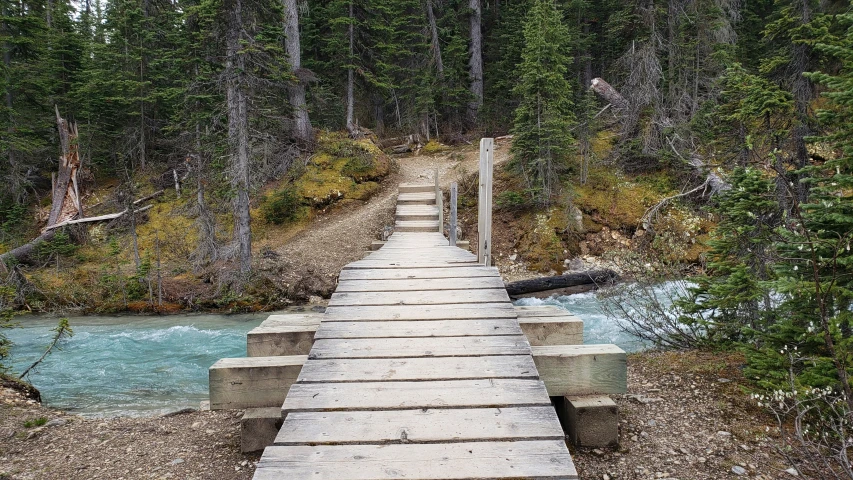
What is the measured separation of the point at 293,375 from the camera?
392 cm

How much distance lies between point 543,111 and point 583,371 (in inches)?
506

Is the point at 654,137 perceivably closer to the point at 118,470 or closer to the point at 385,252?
the point at 385,252

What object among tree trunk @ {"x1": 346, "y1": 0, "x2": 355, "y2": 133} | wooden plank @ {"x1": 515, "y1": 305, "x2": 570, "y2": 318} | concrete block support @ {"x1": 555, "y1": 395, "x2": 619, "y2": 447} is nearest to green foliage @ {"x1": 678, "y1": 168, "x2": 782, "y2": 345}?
wooden plank @ {"x1": 515, "y1": 305, "x2": 570, "y2": 318}

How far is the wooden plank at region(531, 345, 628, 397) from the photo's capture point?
3.86 metres

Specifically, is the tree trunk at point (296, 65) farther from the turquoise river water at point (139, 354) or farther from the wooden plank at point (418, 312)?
the wooden plank at point (418, 312)

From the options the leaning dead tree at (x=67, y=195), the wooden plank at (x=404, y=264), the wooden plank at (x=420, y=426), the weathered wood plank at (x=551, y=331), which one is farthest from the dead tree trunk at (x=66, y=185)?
the wooden plank at (x=420, y=426)

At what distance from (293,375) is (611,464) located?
8.51ft

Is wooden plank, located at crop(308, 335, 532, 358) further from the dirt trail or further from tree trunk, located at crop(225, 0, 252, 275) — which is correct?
tree trunk, located at crop(225, 0, 252, 275)

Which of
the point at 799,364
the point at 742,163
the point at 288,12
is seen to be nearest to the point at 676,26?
the point at 742,163

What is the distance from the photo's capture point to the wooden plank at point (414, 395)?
114 inches

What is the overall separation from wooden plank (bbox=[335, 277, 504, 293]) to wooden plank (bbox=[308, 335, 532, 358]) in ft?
3.95

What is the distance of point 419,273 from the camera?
562 centimetres

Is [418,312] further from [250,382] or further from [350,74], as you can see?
[350,74]

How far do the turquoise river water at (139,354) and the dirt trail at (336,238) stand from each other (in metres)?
2.01
